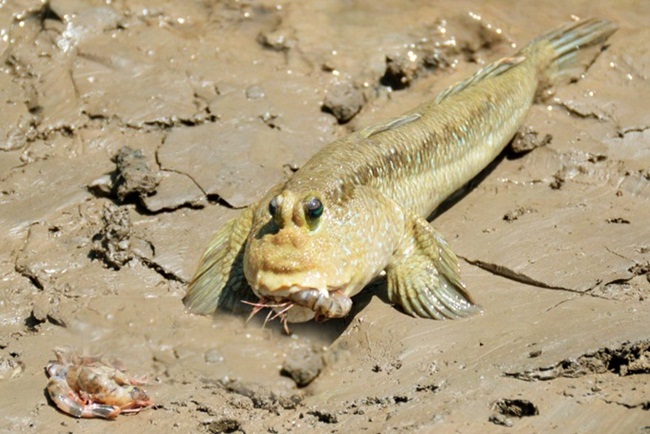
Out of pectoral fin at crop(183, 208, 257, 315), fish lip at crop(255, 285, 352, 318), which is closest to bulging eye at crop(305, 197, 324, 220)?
fish lip at crop(255, 285, 352, 318)

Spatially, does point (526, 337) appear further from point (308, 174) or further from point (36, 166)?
point (36, 166)

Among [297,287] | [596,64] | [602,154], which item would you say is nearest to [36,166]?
[297,287]

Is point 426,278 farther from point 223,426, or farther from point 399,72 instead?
point 399,72

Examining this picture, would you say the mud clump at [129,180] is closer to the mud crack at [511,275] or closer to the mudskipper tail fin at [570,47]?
the mud crack at [511,275]

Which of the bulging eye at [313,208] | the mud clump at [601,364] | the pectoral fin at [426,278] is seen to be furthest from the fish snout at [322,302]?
the mud clump at [601,364]

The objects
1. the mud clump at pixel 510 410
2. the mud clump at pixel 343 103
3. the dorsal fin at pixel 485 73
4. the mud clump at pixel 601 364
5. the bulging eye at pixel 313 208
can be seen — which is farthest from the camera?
the mud clump at pixel 343 103

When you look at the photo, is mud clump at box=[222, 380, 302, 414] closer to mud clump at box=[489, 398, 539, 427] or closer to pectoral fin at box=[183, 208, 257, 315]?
pectoral fin at box=[183, 208, 257, 315]

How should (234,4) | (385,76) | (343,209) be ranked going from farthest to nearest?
(234,4) < (385,76) < (343,209)
